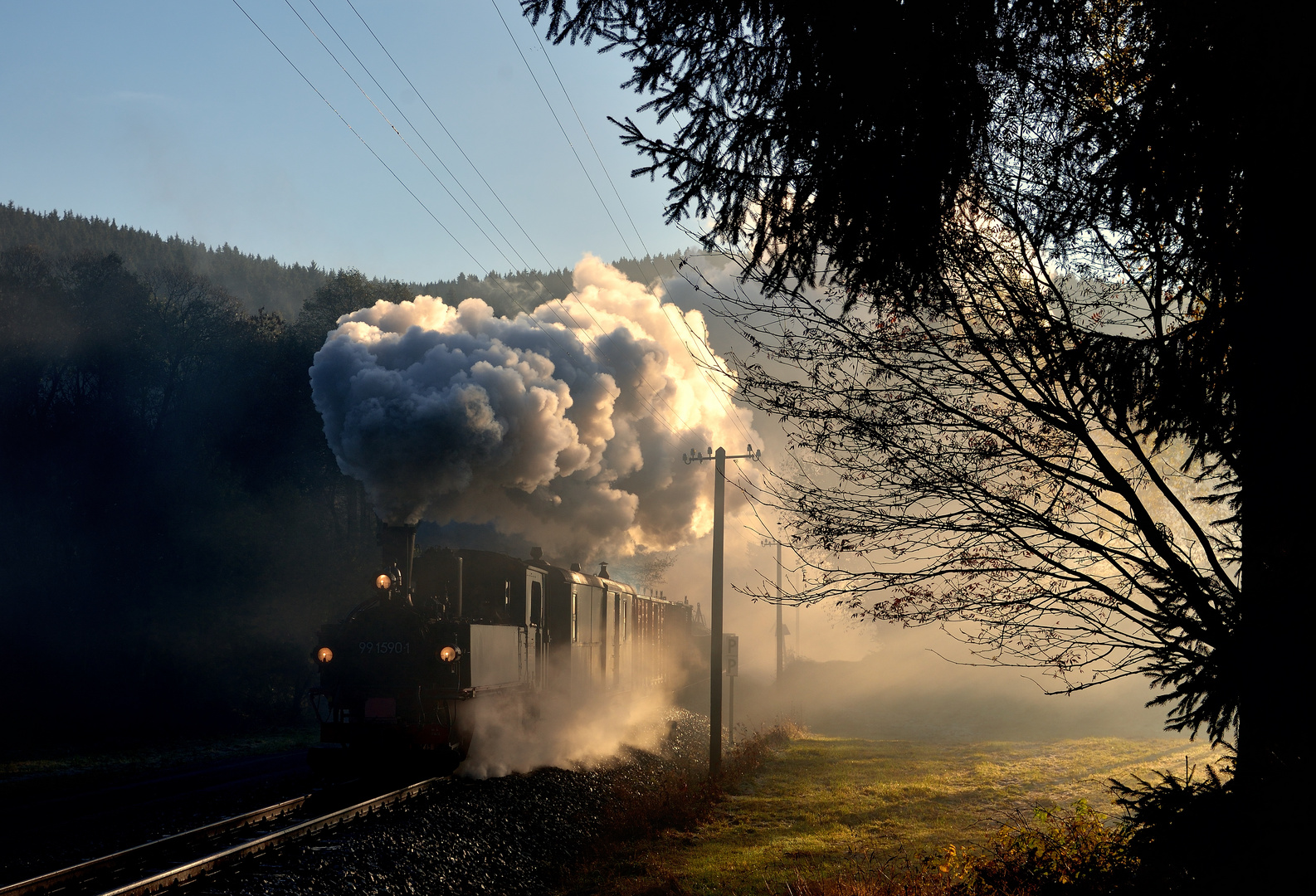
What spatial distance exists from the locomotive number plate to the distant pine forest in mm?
14274

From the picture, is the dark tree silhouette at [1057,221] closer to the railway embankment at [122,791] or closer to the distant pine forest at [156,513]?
the railway embankment at [122,791]

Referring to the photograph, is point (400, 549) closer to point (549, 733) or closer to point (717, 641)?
point (549, 733)

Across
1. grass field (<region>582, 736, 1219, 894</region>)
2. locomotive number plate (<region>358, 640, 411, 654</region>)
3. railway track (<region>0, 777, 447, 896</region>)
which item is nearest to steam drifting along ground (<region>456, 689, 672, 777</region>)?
locomotive number plate (<region>358, 640, 411, 654</region>)

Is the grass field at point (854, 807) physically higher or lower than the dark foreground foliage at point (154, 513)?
lower

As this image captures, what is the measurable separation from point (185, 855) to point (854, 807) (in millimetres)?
9902

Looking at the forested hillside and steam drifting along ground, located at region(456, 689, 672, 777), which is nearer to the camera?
steam drifting along ground, located at region(456, 689, 672, 777)

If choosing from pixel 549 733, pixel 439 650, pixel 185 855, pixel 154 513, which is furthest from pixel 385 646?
pixel 154 513

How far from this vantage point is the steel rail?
6.86 meters

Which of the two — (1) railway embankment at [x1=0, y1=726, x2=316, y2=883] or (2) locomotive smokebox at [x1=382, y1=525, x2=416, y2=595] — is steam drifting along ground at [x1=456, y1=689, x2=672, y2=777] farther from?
(1) railway embankment at [x1=0, y1=726, x2=316, y2=883]

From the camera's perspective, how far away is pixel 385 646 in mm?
13109

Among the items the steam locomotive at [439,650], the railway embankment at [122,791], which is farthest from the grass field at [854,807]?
the railway embankment at [122,791]

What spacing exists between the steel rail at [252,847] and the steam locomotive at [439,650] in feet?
4.91

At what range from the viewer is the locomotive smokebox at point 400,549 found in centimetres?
1376

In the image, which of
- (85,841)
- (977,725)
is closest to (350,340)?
(85,841)
